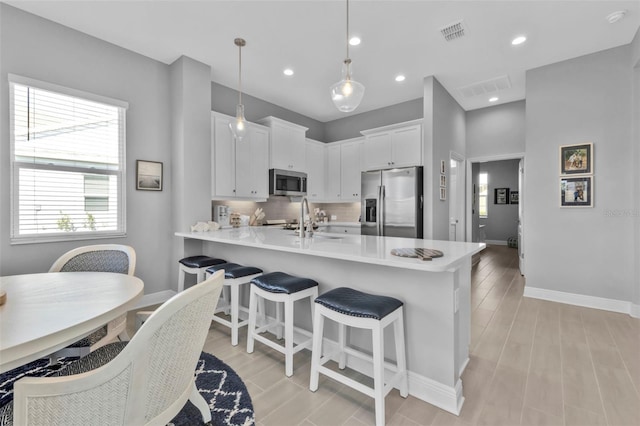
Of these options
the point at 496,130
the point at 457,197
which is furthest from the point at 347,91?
the point at 496,130

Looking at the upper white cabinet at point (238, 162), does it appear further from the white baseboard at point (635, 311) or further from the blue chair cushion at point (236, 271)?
the white baseboard at point (635, 311)

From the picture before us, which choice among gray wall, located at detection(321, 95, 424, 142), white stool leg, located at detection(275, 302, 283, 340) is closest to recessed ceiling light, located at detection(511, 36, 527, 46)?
gray wall, located at detection(321, 95, 424, 142)

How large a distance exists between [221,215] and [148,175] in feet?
3.50

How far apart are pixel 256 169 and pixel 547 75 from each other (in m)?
4.30

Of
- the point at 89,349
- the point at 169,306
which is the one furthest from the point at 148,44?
the point at 169,306

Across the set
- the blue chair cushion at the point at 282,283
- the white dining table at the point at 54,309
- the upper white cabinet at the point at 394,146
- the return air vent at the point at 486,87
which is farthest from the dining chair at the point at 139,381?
the return air vent at the point at 486,87

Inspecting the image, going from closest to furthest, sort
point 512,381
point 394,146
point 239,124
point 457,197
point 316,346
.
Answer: point 316,346 < point 512,381 < point 239,124 < point 394,146 < point 457,197

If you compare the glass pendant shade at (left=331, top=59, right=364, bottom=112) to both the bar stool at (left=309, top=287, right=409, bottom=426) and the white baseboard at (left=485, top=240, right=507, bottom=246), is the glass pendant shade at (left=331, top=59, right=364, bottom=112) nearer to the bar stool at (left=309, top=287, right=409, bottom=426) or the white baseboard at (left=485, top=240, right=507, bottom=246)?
the bar stool at (left=309, top=287, right=409, bottom=426)

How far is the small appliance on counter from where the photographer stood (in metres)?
4.15

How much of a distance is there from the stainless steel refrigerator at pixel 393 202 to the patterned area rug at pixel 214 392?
304 centimetres

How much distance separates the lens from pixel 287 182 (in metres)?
4.93

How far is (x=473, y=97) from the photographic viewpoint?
4816mm

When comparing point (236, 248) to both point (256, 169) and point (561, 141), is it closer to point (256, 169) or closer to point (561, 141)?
point (256, 169)

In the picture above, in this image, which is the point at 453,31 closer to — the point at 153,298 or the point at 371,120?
the point at 371,120
